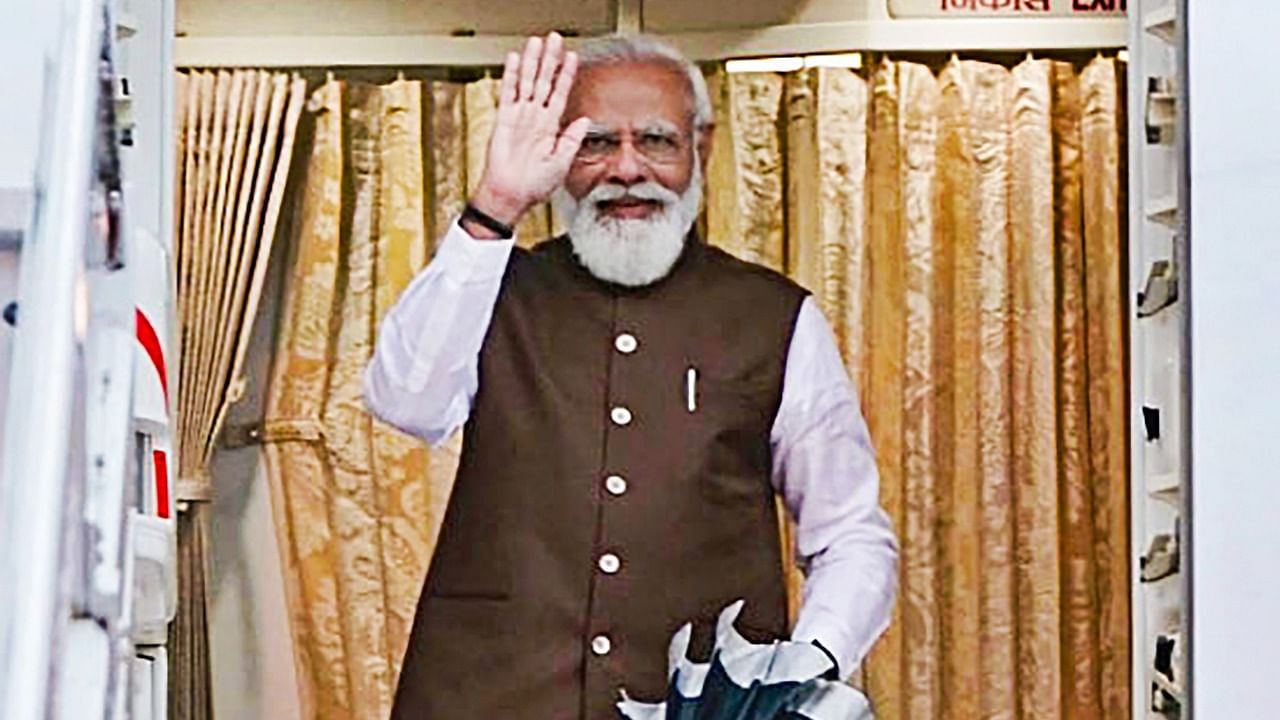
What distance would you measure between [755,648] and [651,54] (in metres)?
0.84

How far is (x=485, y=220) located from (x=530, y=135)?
13cm

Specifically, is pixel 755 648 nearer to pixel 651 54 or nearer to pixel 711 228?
pixel 711 228

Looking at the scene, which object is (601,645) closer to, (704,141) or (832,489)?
(832,489)

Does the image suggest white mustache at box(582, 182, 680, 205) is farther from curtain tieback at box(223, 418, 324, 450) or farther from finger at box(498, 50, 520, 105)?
curtain tieback at box(223, 418, 324, 450)

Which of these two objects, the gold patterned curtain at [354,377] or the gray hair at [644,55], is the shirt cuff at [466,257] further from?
the gray hair at [644,55]

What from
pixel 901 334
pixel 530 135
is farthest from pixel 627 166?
pixel 901 334

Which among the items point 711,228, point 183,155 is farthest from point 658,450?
point 183,155

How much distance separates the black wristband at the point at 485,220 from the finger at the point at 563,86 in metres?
0.17

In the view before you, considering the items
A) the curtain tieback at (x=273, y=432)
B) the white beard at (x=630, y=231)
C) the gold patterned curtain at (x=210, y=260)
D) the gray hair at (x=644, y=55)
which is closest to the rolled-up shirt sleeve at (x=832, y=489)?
the white beard at (x=630, y=231)

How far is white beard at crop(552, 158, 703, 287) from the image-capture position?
2.95 m

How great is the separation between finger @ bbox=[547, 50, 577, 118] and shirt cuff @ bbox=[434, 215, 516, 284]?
0.20 m

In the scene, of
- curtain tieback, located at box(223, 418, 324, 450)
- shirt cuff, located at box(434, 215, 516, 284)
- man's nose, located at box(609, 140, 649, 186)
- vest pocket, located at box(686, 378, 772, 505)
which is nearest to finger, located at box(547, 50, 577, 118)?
man's nose, located at box(609, 140, 649, 186)

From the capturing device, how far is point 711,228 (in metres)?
2.96

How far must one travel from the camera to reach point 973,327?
2.97 meters
